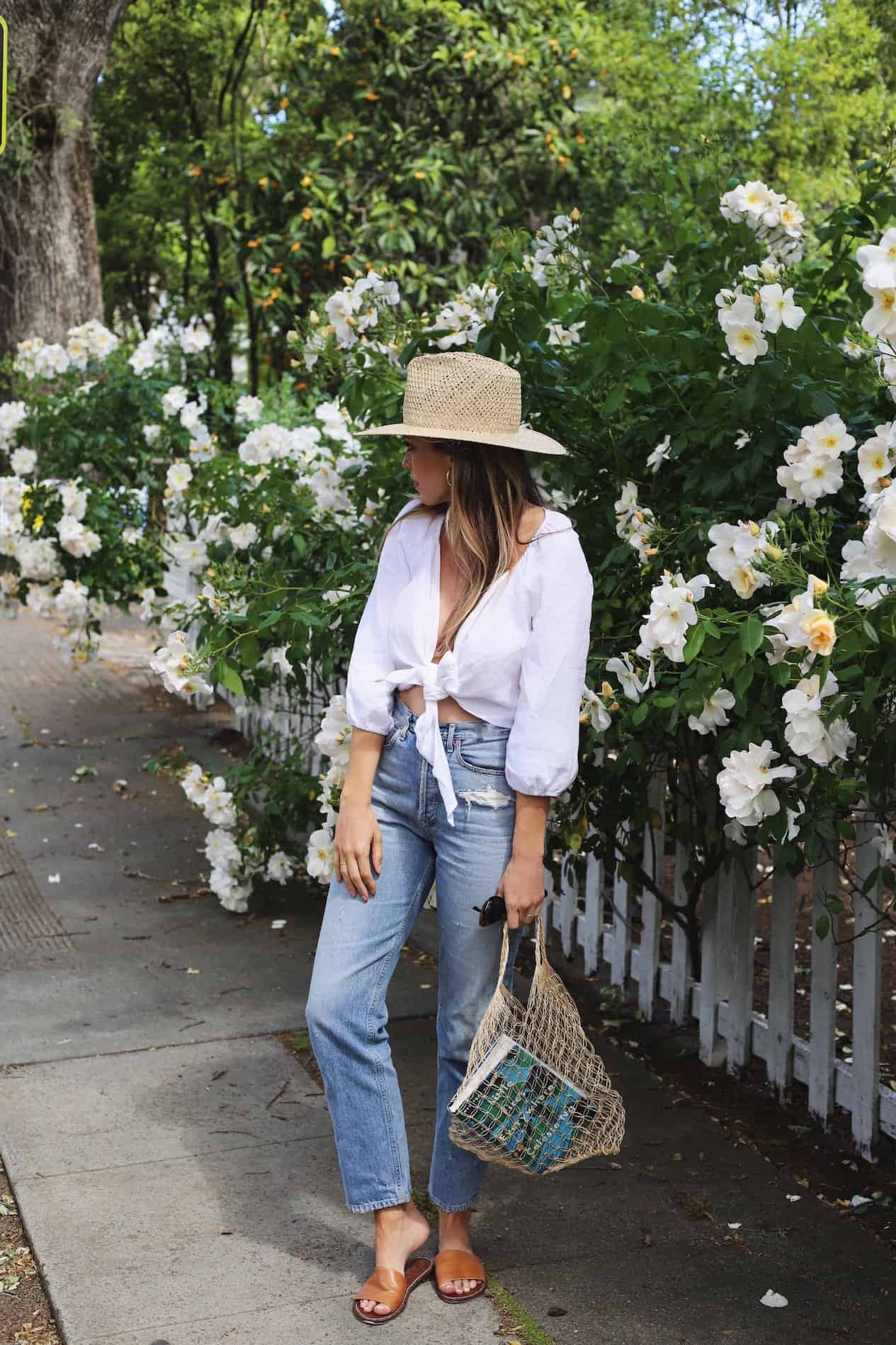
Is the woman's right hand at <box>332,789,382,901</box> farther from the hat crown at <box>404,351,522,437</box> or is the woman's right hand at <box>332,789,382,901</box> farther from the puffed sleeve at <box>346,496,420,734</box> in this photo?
the hat crown at <box>404,351,522,437</box>

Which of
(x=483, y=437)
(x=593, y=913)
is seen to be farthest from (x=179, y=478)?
(x=483, y=437)

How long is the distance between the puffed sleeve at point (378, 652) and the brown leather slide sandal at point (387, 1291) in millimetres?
1082

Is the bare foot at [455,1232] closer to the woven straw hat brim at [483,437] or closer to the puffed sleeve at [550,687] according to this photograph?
the puffed sleeve at [550,687]

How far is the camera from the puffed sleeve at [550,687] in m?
2.67

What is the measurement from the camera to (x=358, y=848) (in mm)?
2770

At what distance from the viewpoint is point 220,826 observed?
17.0ft

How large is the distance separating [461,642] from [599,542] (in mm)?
1218

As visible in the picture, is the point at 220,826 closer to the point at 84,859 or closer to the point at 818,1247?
the point at 84,859

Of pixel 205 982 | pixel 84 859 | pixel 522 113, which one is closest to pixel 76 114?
pixel 522 113

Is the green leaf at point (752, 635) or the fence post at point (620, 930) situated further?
the fence post at point (620, 930)

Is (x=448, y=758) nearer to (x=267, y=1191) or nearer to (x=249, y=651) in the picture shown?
(x=267, y=1191)

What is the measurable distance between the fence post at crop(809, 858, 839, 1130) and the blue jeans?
40.4 inches

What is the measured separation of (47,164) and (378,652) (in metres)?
7.83

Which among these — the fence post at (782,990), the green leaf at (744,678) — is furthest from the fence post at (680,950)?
the green leaf at (744,678)
